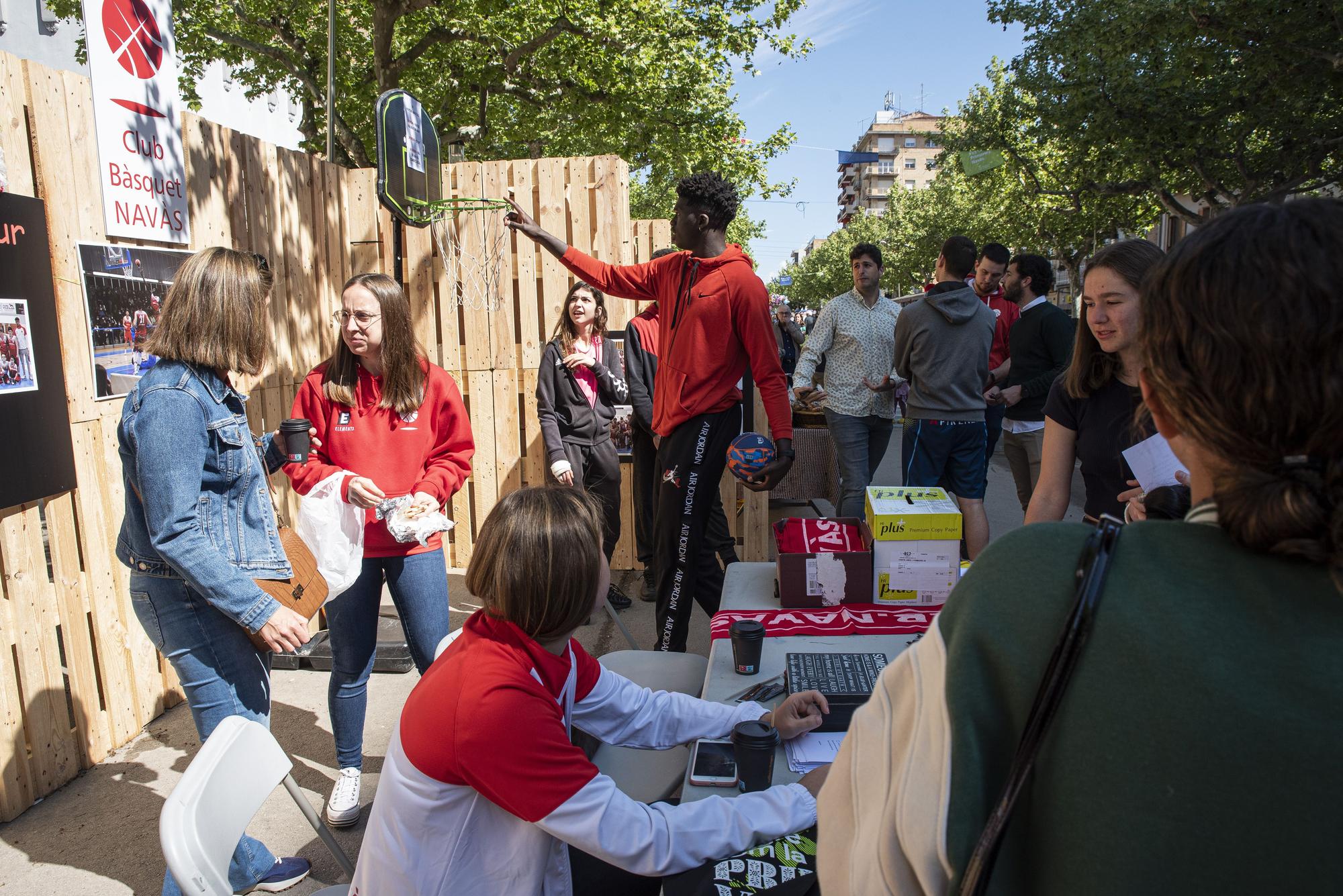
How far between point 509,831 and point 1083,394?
Answer: 208 cm

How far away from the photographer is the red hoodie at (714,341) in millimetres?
3371

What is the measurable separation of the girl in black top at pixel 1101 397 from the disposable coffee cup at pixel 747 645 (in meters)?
1.08

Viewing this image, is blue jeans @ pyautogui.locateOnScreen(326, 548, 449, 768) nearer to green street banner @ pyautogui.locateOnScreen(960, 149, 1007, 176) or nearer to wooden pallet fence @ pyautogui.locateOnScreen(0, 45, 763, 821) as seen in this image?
wooden pallet fence @ pyautogui.locateOnScreen(0, 45, 763, 821)

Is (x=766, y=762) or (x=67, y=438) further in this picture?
(x=67, y=438)

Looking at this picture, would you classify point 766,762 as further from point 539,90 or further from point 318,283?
point 539,90

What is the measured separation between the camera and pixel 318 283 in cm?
503

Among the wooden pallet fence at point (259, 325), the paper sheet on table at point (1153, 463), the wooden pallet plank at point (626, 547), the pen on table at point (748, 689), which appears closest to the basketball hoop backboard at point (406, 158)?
the wooden pallet fence at point (259, 325)

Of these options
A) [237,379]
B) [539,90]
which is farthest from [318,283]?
[539,90]

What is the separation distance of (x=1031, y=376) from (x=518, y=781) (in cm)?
456

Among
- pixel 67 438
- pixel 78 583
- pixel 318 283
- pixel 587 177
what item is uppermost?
pixel 587 177

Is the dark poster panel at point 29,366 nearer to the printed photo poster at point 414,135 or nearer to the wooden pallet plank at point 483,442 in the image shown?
the printed photo poster at point 414,135

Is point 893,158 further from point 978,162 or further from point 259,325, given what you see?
point 259,325

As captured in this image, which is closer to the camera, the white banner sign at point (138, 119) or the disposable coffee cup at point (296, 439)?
the disposable coffee cup at point (296, 439)

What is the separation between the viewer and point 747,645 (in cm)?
219
